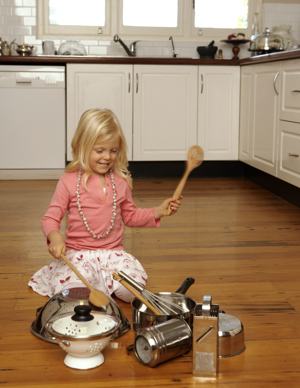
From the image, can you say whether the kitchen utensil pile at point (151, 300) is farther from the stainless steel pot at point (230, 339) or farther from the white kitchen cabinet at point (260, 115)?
the white kitchen cabinet at point (260, 115)

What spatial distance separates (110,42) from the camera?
5.57 metres

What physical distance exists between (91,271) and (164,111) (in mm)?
3019

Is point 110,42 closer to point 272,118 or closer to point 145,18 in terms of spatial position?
point 145,18

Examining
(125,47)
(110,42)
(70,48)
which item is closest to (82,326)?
(70,48)

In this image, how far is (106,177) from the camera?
2.30 metres

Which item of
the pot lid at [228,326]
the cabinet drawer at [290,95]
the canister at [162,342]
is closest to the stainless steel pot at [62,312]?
the canister at [162,342]

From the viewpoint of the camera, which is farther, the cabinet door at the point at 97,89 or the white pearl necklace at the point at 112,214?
the cabinet door at the point at 97,89

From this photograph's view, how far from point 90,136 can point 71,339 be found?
77 cm

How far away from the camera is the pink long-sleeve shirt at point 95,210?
226cm

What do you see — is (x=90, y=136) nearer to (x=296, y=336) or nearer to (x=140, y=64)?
(x=296, y=336)

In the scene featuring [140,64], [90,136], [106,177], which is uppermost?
[140,64]

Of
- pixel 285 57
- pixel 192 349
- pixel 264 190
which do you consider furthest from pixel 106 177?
pixel 264 190

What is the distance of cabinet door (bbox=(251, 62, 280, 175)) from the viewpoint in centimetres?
431

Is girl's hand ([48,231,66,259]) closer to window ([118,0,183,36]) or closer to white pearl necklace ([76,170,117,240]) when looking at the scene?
white pearl necklace ([76,170,117,240])
